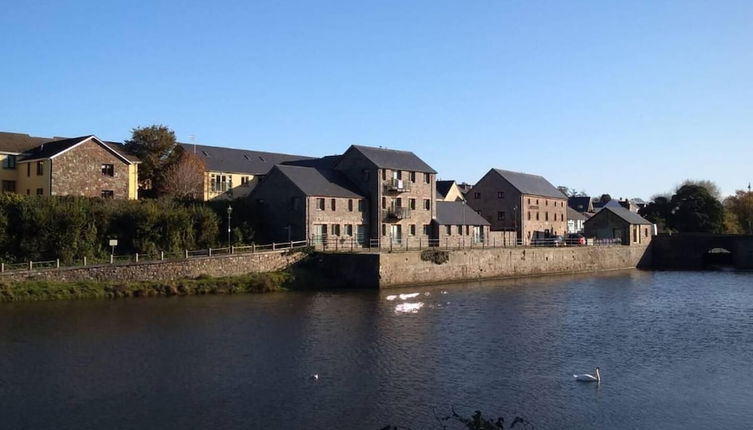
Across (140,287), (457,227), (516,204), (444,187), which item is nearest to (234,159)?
(457,227)

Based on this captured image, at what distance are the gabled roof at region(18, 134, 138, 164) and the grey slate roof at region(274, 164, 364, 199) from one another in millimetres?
12971

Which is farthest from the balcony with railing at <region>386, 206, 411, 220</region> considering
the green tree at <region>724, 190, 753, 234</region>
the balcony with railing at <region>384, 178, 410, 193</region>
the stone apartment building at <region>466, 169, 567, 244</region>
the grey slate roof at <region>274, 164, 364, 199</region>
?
the green tree at <region>724, 190, 753, 234</region>

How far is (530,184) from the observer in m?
85.3

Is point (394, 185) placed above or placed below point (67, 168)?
below

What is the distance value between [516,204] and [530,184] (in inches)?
285

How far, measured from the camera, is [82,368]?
2386 cm

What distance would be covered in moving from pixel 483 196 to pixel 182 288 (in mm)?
47811

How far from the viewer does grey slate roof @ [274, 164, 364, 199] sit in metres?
54.6

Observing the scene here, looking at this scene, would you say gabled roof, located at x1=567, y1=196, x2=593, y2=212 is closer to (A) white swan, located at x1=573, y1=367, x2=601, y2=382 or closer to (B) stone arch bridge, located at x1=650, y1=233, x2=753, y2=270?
(B) stone arch bridge, located at x1=650, y1=233, x2=753, y2=270

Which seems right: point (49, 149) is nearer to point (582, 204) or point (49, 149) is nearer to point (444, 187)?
point (444, 187)

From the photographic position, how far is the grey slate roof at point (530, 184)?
81.2 meters

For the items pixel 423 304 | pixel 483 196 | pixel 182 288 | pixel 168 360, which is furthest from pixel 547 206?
pixel 168 360

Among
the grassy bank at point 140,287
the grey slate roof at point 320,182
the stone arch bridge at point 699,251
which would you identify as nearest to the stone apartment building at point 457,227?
the grey slate roof at point 320,182

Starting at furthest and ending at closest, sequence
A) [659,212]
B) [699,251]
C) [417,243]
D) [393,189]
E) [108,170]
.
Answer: [659,212] < [699,251] < [417,243] < [393,189] < [108,170]
